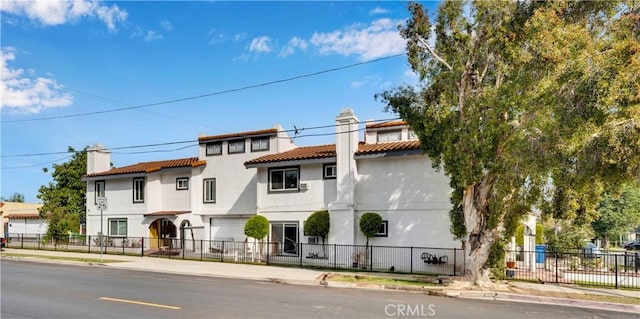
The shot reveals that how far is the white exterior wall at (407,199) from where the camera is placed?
829 inches

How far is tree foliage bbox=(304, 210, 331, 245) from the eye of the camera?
2292cm

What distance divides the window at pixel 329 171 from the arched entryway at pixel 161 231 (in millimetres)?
13615

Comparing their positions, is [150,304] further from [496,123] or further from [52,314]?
[496,123]

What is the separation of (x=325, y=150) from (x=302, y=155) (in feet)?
4.81

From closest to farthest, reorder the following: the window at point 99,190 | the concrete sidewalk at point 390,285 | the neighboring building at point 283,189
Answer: the concrete sidewalk at point 390,285 → the neighboring building at point 283,189 → the window at point 99,190

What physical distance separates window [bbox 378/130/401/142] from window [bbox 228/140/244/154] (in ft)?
29.7

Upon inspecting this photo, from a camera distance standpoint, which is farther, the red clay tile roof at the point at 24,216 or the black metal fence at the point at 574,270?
the red clay tile roof at the point at 24,216

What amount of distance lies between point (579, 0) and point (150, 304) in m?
15.3

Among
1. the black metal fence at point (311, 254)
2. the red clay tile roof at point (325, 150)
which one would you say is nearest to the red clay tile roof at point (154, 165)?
the black metal fence at point (311, 254)

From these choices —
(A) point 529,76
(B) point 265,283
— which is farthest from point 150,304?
(A) point 529,76

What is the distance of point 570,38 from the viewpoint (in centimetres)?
1334

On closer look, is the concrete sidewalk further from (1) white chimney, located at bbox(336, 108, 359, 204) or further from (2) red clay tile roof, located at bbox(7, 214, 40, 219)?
(2) red clay tile roof, located at bbox(7, 214, 40, 219)

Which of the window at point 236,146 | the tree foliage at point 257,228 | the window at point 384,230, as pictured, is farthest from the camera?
the window at point 236,146

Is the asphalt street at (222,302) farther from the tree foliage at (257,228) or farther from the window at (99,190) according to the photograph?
the window at (99,190)
